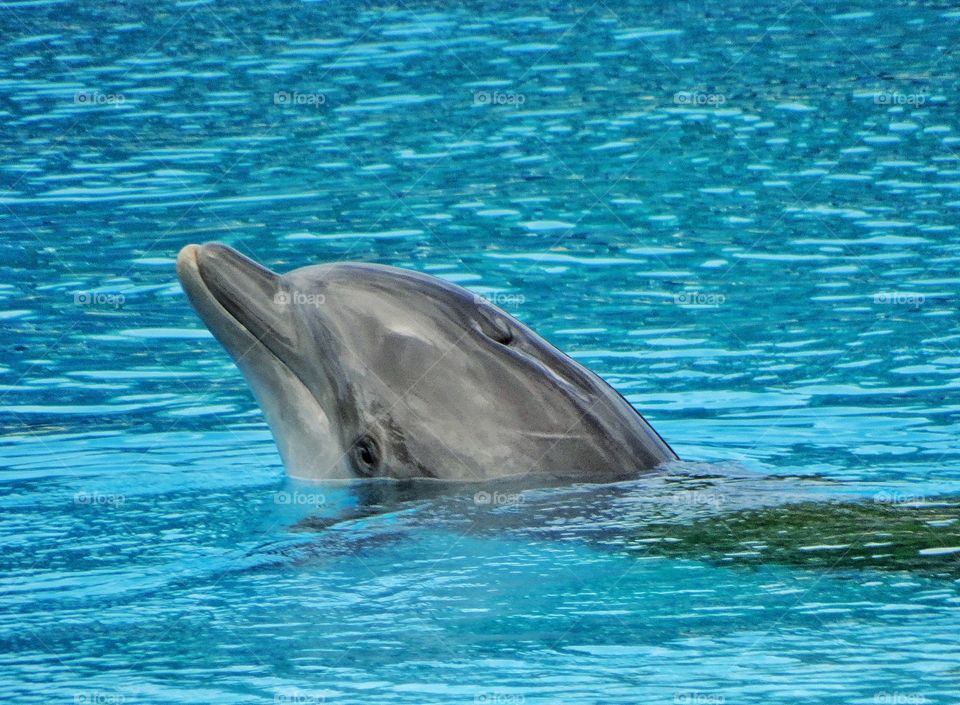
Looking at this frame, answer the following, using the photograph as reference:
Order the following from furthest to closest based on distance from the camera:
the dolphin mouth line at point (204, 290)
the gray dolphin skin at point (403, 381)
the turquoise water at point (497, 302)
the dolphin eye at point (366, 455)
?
the dolphin mouth line at point (204, 290) → the dolphin eye at point (366, 455) → the gray dolphin skin at point (403, 381) → the turquoise water at point (497, 302)

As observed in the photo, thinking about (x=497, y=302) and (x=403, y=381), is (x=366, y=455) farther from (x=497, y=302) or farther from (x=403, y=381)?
(x=497, y=302)

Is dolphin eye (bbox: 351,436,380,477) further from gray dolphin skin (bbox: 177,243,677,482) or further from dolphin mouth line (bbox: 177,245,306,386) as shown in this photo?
dolphin mouth line (bbox: 177,245,306,386)

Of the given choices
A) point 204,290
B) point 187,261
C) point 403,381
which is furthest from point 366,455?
point 187,261

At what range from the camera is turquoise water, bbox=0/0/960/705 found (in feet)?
19.2

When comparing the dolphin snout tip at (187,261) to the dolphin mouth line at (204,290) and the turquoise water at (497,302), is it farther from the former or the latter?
the turquoise water at (497,302)

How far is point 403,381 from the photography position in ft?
22.9

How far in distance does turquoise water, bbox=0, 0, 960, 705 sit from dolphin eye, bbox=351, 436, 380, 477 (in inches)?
4.0

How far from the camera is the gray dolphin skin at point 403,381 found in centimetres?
691

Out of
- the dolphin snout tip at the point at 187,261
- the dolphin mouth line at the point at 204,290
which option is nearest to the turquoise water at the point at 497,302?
the dolphin mouth line at the point at 204,290

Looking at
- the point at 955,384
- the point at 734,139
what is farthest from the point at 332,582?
the point at 734,139

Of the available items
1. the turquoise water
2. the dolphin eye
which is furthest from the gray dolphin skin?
the turquoise water

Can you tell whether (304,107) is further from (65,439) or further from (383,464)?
(383,464)

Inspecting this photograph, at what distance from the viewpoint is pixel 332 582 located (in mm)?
6340

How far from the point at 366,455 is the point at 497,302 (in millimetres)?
4217
